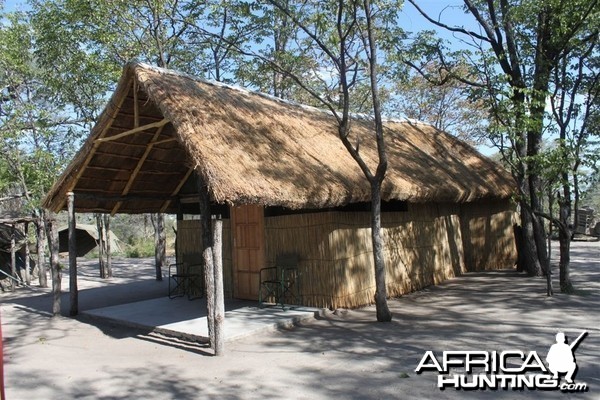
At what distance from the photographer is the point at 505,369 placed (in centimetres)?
488

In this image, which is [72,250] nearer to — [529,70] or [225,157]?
[225,157]

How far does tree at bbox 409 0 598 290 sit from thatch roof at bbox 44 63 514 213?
1.55m

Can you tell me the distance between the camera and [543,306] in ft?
26.1

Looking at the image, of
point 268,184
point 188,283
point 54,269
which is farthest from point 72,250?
point 268,184

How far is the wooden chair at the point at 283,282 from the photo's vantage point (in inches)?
338

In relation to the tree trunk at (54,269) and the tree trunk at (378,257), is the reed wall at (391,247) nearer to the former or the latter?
the tree trunk at (378,257)

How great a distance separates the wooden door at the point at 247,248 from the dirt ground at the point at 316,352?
2062mm

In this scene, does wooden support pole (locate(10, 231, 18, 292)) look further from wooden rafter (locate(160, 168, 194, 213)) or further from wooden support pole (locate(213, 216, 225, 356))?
wooden support pole (locate(213, 216, 225, 356))

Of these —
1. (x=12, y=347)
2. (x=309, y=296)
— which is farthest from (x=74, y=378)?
(x=309, y=296)

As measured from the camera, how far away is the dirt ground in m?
4.70

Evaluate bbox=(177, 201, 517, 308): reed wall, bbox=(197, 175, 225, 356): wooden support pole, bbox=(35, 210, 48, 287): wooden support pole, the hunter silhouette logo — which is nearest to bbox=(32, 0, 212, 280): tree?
bbox=(35, 210, 48, 287): wooden support pole

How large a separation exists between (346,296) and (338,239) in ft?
3.25

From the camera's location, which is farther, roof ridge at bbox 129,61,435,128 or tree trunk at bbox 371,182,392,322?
roof ridge at bbox 129,61,435,128

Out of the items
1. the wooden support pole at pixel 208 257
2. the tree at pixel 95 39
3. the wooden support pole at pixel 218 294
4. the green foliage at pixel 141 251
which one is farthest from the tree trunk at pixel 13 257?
the green foliage at pixel 141 251
